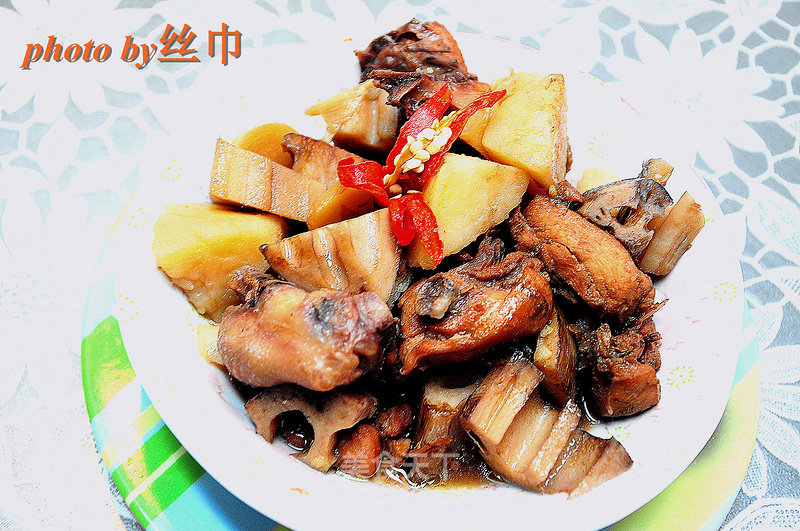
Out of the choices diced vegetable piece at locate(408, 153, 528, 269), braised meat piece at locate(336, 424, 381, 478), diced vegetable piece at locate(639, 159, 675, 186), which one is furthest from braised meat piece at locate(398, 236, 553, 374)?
diced vegetable piece at locate(639, 159, 675, 186)

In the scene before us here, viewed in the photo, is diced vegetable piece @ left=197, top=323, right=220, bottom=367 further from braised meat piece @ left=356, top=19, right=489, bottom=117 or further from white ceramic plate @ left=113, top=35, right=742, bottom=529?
braised meat piece @ left=356, top=19, right=489, bottom=117

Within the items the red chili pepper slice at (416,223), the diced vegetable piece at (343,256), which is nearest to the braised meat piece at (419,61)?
the red chili pepper slice at (416,223)

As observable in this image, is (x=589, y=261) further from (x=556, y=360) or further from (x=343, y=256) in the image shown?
(x=343, y=256)

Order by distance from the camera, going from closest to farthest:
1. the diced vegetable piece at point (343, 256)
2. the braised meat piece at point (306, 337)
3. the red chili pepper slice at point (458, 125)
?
the braised meat piece at point (306, 337) < the diced vegetable piece at point (343, 256) < the red chili pepper slice at point (458, 125)

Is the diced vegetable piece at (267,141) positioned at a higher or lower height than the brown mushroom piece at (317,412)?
higher

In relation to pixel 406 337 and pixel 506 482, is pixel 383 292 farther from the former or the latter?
pixel 506 482

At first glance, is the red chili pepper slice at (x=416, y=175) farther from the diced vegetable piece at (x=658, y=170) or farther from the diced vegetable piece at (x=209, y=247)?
the diced vegetable piece at (x=658, y=170)
